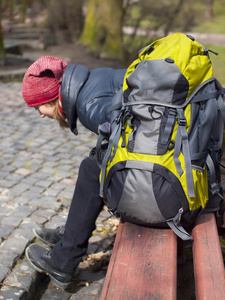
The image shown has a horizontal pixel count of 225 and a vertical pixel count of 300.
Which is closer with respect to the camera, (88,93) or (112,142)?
(112,142)

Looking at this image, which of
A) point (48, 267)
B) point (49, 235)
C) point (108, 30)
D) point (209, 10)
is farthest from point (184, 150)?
point (209, 10)

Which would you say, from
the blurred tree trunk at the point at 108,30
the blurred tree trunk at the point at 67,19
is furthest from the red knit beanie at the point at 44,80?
the blurred tree trunk at the point at 67,19

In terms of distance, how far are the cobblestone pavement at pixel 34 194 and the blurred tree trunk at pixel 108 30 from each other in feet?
18.6

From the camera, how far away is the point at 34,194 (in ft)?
14.0

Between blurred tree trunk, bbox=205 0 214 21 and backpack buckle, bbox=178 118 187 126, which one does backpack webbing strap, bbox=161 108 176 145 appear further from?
blurred tree trunk, bbox=205 0 214 21

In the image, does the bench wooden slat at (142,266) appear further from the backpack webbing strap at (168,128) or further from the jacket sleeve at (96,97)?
the jacket sleeve at (96,97)

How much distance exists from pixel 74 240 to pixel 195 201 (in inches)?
34.6

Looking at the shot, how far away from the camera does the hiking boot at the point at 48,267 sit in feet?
9.36

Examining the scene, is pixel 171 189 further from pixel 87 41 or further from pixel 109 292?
pixel 87 41

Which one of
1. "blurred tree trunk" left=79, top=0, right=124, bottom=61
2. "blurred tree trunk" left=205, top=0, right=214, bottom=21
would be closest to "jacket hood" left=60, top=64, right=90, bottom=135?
"blurred tree trunk" left=79, top=0, right=124, bottom=61

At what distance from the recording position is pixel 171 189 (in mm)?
2199

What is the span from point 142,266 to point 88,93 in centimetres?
107

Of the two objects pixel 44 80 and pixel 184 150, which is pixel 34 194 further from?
pixel 184 150

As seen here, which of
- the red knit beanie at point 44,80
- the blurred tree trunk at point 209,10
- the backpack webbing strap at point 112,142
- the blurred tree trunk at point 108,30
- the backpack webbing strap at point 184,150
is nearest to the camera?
the backpack webbing strap at point 184,150
